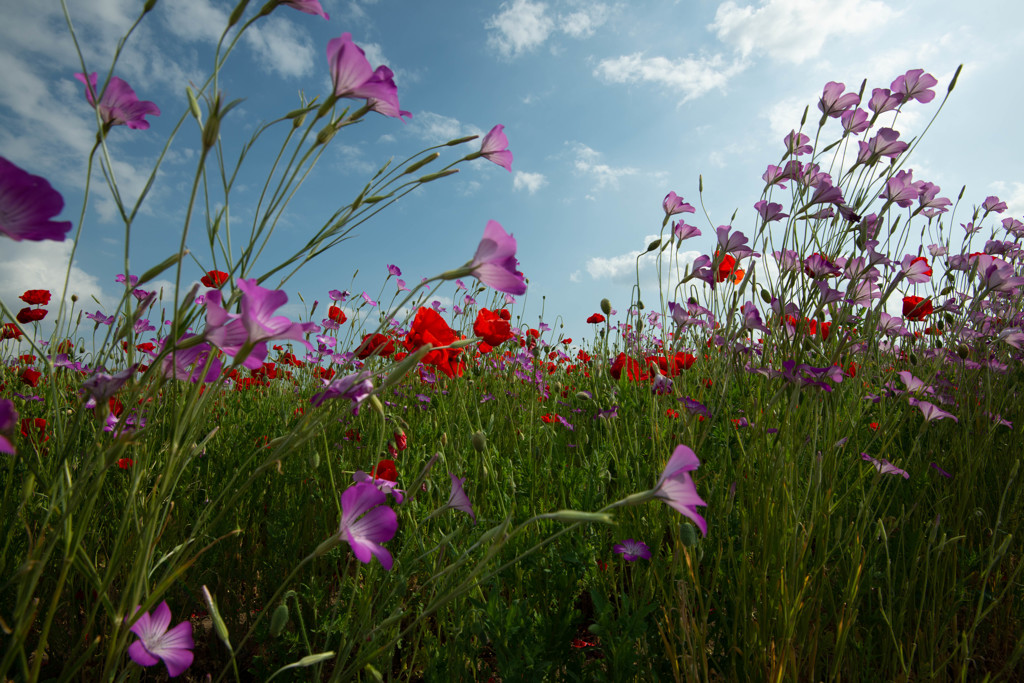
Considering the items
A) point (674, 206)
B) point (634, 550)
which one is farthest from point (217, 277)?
point (674, 206)

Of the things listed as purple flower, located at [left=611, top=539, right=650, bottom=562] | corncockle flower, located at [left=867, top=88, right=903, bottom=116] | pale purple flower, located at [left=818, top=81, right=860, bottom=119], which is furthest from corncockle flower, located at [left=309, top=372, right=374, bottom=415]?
corncockle flower, located at [left=867, top=88, right=903, bottom=116]

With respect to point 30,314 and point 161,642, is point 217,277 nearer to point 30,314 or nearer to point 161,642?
point 161,642

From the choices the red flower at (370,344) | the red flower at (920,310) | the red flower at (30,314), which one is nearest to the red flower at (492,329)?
the red flower at (370,344)

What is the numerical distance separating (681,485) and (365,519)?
1.61 feet

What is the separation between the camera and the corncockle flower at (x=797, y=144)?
168 cm

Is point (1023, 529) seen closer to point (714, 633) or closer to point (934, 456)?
point (934, 456)

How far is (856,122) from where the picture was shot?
180 cm

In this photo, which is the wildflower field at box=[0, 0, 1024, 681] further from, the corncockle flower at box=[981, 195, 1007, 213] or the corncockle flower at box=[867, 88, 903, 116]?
the corncockle flower at box=[981, 195, 1007, 213]

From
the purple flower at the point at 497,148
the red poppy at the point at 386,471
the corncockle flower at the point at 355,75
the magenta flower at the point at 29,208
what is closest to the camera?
the magenta flower at the point at 29,208

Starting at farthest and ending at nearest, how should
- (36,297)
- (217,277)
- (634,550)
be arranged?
1. (36,297)
2. (634,550)
3. (217,277)

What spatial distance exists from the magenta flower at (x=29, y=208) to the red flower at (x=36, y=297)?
365 centimetres

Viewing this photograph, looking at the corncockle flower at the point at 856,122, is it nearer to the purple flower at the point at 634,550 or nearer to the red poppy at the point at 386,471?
the purple flower at the point at 634,550

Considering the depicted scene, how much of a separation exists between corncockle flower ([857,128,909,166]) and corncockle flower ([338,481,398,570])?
1.85m

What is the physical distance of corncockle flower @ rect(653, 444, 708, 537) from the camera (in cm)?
79
